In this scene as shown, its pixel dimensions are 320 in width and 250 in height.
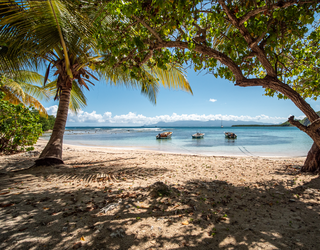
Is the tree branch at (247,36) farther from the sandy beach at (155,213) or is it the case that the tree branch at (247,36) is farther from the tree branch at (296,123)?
the sandy beach at (155,213)

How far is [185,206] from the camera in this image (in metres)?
2.76

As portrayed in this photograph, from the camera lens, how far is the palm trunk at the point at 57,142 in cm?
515

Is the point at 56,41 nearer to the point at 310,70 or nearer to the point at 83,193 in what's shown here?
the point at 83,193

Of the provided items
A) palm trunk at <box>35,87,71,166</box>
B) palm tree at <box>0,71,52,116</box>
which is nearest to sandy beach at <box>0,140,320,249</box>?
palm trunk at <box>35,87,71,166</box>

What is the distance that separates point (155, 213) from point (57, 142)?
14.8ft

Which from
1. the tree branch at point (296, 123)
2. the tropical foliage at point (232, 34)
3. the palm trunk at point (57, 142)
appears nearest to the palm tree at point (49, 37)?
A: the palm trunk at point (57, 142)

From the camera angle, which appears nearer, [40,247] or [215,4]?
[40,247]

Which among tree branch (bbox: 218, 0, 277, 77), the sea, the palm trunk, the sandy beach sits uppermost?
tree branch (bbox: 218, 0, 277, 77)

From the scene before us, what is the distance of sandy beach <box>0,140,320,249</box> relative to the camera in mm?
1887

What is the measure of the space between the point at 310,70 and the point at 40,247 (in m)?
6.97

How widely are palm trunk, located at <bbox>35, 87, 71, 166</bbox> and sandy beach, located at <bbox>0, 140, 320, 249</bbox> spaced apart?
1059mm

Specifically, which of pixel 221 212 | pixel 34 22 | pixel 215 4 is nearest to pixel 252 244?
pixel 221 212

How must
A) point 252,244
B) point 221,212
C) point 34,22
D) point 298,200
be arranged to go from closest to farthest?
1. point 252,244
2. point 221,212
3. point 298,200
4. point 34,22

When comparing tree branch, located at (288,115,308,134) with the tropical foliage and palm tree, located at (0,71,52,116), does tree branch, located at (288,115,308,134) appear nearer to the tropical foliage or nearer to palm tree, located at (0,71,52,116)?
the tropical foliage
